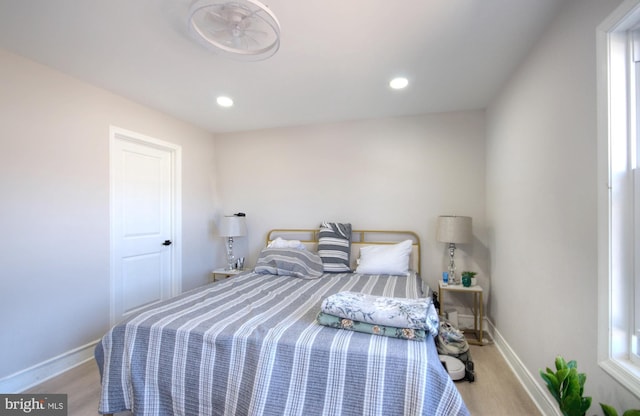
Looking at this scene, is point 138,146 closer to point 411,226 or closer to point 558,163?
point 411,226

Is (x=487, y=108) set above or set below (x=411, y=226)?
above

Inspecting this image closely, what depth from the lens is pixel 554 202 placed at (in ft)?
5.34

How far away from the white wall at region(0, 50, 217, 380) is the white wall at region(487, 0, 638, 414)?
11.5 feet

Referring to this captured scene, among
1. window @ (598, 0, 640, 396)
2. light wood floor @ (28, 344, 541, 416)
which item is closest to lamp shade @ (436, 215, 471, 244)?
light wood floor @ (28, 344, 541, 416)

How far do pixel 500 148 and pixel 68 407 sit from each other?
383cm

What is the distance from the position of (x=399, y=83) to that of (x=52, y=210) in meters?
3.06

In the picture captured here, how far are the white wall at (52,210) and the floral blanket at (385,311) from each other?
2265 mm

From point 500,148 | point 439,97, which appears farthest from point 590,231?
point 439,97

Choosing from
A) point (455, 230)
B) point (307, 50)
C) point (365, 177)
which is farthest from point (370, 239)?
point (307, 50)

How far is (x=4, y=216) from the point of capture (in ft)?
6.46

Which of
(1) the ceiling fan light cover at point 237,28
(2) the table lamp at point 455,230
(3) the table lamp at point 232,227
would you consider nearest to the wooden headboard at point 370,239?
(2) the table lamp at point 455,230

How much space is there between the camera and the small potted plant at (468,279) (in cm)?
277

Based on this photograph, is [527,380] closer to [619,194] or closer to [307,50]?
[619,194]

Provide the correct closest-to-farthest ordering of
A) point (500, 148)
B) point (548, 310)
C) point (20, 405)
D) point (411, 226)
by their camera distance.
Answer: point (548, 310), point (20, 405), point (500, 148), point (411, 226)
